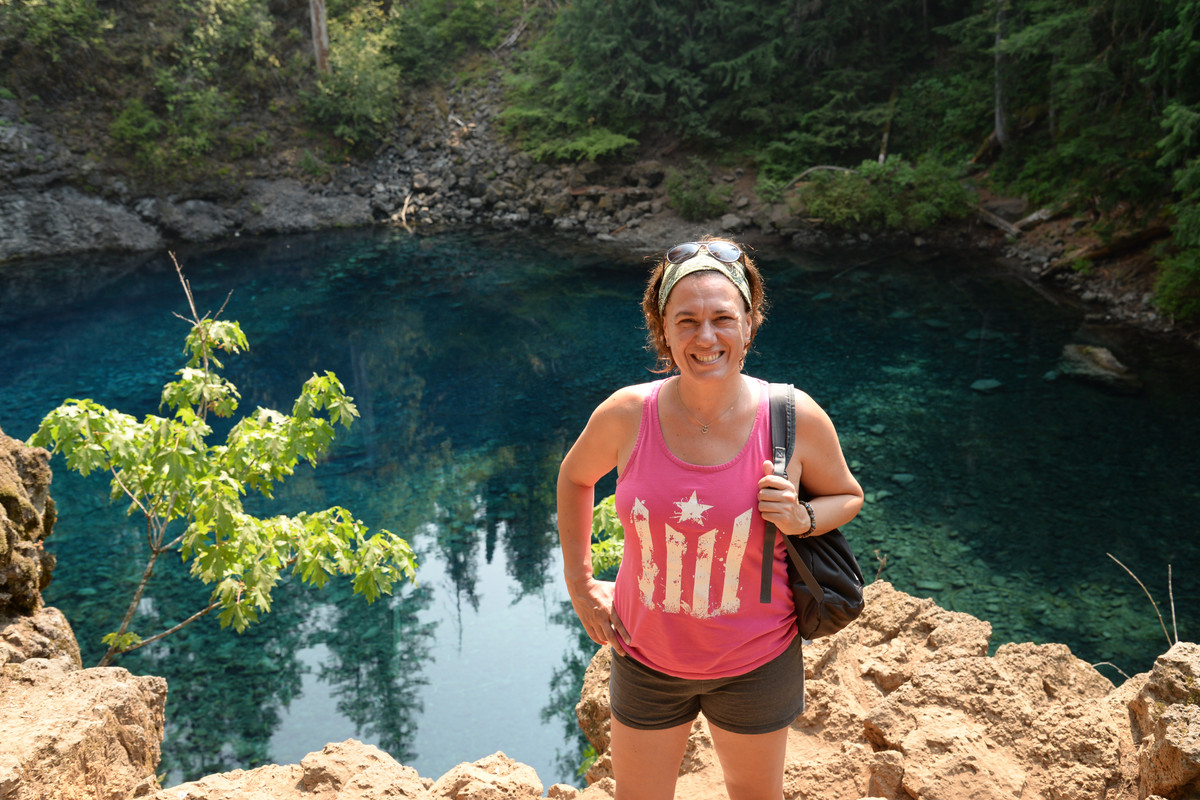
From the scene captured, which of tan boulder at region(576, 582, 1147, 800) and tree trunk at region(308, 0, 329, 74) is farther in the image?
tree trunk at region(308, 0, 329, 74)

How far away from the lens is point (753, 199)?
1614cm

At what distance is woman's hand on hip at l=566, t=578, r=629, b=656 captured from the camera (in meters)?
2.03

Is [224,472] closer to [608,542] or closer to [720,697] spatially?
[608,542]

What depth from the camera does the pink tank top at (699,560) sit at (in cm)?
184

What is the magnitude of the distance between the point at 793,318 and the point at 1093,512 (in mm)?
5656

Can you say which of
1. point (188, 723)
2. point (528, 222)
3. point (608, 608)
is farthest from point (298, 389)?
point (608, 608)

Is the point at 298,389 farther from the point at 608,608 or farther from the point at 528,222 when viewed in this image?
the point at 608,608

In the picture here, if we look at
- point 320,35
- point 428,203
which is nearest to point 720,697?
point 428,203

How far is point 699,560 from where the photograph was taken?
1.85 metres

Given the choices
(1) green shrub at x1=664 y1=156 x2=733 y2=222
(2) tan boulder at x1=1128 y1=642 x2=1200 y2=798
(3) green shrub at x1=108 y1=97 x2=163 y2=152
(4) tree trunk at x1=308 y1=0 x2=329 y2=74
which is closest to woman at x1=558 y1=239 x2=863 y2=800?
(2) tan boulder at x1=1128 y1=642 x2=1200 y2=798

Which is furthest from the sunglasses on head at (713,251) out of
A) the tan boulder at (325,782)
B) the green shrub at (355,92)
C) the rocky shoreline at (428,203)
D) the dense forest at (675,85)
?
the green shrub at (355,92)

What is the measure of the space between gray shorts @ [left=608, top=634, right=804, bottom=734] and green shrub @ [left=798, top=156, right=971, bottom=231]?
44.7 feet

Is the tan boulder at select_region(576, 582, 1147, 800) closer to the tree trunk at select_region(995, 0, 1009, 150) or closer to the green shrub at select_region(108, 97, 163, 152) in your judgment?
the tree trunk at select_region(995, 0, 1009, 150)

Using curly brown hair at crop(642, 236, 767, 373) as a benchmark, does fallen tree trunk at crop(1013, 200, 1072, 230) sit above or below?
below
